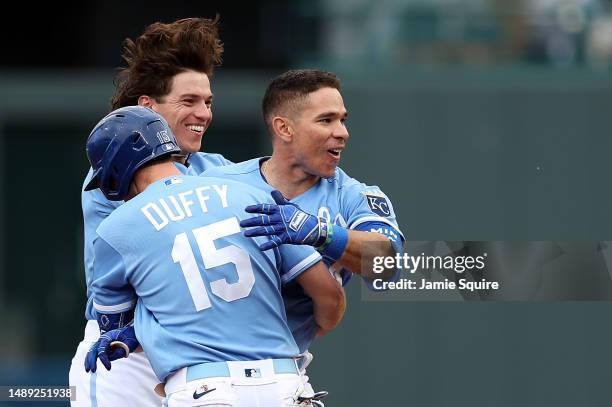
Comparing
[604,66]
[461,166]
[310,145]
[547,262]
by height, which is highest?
[604,66]

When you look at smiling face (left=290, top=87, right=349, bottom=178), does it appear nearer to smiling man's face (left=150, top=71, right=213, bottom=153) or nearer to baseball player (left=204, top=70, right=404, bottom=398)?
baseball player (left=204, top=70, right=404, bottom=398)

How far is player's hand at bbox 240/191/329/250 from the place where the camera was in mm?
3756

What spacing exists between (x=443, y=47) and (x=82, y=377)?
21.5 ft

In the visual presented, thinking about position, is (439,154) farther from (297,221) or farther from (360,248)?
(297,221)

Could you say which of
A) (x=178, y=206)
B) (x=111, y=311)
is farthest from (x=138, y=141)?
(x=111, y=311)

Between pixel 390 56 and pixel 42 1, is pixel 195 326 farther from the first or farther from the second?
pixel 42 1

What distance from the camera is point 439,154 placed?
31.2ft

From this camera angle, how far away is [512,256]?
195 inches

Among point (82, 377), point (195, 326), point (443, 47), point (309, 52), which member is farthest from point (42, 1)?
point (195, 326)

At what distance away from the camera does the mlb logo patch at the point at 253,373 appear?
372 cm

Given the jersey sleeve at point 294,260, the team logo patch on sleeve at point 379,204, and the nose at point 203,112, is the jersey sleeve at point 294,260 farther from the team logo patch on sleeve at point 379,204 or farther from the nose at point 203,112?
the nose at point 203,112

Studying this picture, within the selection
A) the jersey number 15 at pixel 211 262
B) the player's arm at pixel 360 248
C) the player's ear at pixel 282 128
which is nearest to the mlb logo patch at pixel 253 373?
the jersey number 15 at pixel 211 262

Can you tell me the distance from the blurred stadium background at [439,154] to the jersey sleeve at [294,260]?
6.22 ft

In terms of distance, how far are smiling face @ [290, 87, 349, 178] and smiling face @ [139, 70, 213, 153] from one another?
0.68m
